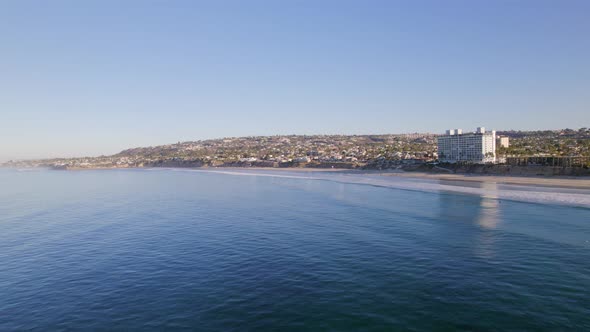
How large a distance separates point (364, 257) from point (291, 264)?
4.25 metres

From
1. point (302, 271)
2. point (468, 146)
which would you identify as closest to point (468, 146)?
point (468, 146)

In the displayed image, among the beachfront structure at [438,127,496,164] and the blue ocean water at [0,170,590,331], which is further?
the beachfront structure at [438,127,496,164]

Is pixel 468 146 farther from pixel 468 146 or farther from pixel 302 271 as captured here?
pixel 302 271

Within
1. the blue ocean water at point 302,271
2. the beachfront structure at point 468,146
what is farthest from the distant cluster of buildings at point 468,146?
the blue ocean water at point 302,271

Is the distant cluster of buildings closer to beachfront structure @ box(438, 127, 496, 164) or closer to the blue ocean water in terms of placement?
beachfront structure @ box(438, 127, 496, 164)

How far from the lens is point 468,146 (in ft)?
377

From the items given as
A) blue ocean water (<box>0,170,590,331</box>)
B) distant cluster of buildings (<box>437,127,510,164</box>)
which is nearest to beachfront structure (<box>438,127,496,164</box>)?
distant cluster of buildings (<box>437,127,510,164</box>)

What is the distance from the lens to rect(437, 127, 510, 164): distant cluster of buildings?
356 feet

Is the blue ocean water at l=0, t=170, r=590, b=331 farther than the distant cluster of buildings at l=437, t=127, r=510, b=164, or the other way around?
the distant cluster of buildings at l=437, t=127, r=510, b=164

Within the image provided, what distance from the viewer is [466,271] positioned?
18.5 meters

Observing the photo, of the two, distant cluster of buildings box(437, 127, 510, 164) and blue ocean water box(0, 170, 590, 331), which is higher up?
distant cluster of buildings box(437, 127, 510, 164)

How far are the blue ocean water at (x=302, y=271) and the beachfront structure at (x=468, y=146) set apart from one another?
7774cm

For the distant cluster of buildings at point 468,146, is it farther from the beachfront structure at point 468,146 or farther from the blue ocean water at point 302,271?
the blue ocean water at point 302,271

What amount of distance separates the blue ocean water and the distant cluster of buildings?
77.5 metres
